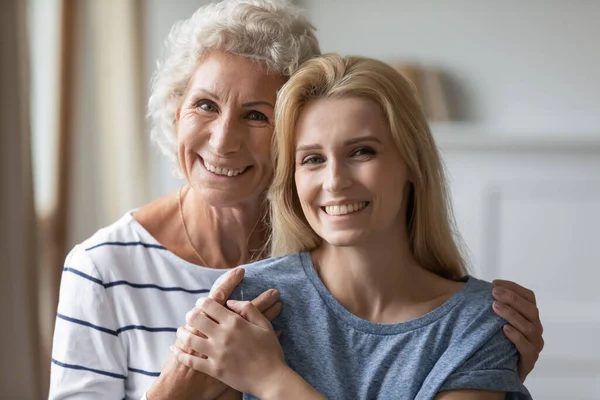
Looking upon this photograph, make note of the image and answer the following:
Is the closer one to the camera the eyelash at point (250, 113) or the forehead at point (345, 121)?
the forehead at point (345, 121)

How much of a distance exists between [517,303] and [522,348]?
8 centimetres

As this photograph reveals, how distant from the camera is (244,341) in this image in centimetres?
145

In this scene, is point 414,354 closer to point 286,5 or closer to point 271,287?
point 271,287

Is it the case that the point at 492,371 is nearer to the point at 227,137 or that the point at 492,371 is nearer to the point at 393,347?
the point at 393,347

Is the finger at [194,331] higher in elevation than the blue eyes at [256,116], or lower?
lower

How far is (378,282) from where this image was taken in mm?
1533

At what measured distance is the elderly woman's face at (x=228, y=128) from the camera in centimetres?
172

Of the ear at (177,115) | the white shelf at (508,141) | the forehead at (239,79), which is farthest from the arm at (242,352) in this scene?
the white shelf at (508,141)

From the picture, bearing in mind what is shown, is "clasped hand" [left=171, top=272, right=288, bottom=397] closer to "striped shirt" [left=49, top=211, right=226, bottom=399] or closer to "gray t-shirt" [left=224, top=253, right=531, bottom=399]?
"gray t-shirt" [left=224, top=253, right=531, bottom=399]

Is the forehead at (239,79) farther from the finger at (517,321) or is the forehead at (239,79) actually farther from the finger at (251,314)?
the finger at (517,321)

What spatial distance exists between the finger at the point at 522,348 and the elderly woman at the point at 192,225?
1.92 feet

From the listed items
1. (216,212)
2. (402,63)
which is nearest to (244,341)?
(216,212)

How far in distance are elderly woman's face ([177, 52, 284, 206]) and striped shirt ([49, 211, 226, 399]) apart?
0.21m

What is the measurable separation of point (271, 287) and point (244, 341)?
0.46 feet
